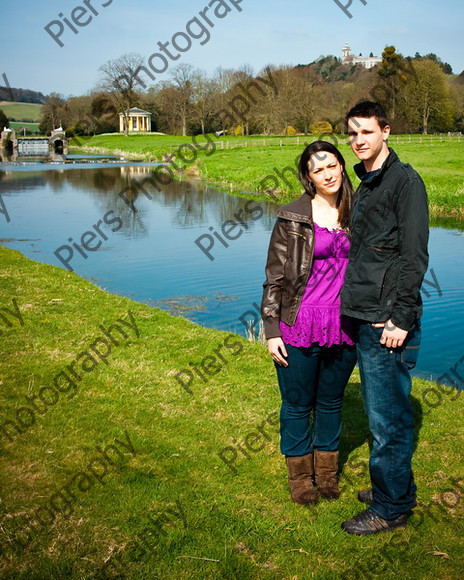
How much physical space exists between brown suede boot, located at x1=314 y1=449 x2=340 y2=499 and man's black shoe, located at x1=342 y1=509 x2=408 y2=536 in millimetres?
354

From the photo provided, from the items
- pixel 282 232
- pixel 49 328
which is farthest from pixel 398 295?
pixel 49 328

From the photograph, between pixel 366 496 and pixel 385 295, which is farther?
pixel 366 496

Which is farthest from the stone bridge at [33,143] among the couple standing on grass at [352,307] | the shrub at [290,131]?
the couple standing on grass at [352,307]

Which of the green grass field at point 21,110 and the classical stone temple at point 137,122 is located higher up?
the green grass field at point 21,110

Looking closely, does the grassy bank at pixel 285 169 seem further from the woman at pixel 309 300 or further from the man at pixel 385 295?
the man at pixel 385 295

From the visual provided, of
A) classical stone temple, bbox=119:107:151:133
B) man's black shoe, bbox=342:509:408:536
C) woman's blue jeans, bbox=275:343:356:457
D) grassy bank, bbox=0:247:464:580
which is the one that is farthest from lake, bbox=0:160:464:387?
classical stone temple, bbox=119:107:151:133

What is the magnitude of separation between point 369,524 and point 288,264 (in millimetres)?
1654

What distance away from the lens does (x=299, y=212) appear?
3.54 meters

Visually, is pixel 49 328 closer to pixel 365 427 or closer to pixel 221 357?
pixel 221 357

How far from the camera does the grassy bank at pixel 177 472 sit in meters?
3.28

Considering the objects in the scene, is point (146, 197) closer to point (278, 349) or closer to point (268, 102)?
point (278, 349)

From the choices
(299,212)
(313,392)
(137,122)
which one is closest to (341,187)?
(299,212)

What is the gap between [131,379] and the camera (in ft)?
19.1

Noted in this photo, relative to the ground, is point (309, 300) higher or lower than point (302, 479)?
higher
